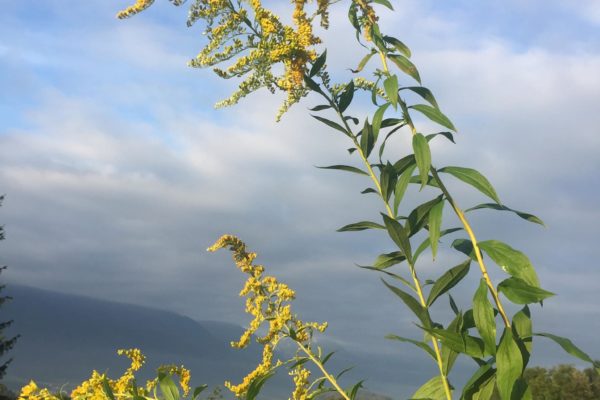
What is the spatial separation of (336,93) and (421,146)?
34.2 inches

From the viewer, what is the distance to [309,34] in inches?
158

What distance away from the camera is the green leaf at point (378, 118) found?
132 inches

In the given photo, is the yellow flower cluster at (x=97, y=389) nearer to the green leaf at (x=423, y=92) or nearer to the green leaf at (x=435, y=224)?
the green leaf at (x=435, y=224)

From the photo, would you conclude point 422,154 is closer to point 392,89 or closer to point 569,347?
point 392,89

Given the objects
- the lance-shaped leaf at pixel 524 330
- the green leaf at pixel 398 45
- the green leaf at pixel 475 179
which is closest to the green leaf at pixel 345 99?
the green leaf at pixel 398 45

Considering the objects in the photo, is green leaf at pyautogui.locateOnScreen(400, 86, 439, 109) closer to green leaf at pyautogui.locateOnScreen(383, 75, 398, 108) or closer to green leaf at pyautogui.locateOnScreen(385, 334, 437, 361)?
green leaf at pyautogui.locateOnScreen(383, 75, 398, 108)

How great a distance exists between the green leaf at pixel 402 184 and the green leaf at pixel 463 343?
692 millimetres

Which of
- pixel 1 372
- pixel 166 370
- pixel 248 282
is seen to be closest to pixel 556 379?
pixel 248 282

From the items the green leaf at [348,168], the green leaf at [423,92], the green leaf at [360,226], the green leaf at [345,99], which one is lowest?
the green leaf at [360,226]

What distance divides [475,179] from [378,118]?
23.6 inches

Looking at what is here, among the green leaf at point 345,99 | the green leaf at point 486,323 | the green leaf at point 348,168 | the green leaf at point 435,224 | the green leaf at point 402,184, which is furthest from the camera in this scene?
the green leaf at point 345,99

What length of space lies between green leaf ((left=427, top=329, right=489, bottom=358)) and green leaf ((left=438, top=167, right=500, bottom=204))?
2.10 feet

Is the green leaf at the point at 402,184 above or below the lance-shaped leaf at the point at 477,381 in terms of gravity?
above

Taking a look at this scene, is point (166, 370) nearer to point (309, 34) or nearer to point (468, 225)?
point (468, 225)
